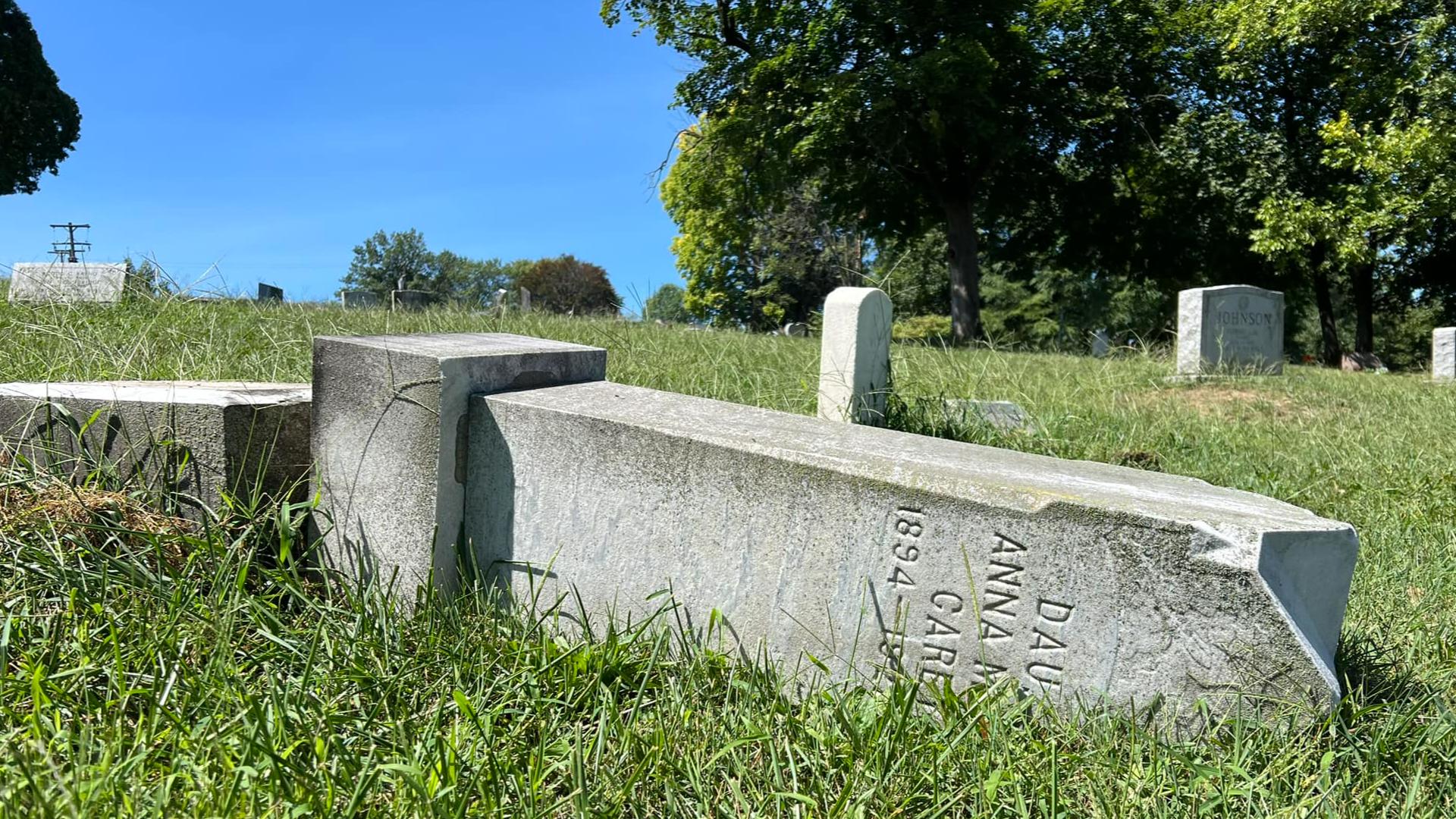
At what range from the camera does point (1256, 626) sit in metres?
1.93

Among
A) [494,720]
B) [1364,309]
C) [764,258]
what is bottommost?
[494,720]

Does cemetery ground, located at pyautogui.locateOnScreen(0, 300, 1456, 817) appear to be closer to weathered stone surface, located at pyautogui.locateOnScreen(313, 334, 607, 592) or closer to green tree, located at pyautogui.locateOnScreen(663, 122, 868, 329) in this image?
weathered stone surface, located at pyautogui.locateOnScreen(313, 334, 607, 592)

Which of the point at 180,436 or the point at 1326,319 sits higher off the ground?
the point at 1326,319

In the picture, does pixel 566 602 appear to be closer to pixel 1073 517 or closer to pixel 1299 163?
pixel 1073 517

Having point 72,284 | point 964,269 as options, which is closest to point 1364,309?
point 964,269

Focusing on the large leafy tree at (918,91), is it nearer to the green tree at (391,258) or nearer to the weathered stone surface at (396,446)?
the weathered stone surface at (396,446)

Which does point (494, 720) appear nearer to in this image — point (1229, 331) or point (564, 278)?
point (1229, 331)

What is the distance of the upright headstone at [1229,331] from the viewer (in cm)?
1166

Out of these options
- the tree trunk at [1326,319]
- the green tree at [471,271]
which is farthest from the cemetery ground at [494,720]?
the green tree at [471,271]

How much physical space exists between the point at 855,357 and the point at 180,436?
3510mm

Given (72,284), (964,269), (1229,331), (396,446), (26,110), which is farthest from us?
(26,110)

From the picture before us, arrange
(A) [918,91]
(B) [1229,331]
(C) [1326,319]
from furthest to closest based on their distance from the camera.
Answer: (C) [1326,319], (A) [918,91], (B) [1229,331]

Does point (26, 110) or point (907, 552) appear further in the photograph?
point (26, 110)

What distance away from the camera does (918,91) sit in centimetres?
1694
